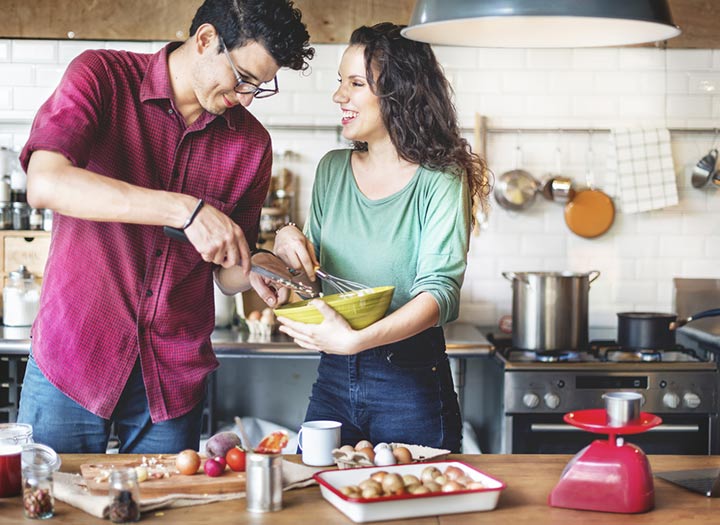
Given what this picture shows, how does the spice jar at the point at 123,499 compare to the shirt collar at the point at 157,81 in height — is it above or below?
below

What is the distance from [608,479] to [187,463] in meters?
0.93

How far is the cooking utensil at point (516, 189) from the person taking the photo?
16.5 feet

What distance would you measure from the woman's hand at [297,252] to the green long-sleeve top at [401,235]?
11 centimetres

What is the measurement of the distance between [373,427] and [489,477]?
64 cm

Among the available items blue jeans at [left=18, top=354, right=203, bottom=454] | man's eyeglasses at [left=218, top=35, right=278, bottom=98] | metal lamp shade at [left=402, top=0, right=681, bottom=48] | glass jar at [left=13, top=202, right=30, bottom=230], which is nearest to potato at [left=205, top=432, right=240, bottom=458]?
blue jeans at [left=18, top=354, right=203, bottom=454]

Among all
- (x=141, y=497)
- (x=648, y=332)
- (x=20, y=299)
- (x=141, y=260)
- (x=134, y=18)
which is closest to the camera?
(x=141, y=497)

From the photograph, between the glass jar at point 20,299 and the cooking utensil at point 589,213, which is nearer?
the glass jar at point 20,299

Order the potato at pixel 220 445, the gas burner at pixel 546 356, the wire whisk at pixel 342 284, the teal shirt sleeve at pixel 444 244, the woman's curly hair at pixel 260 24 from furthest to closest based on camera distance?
the gas burner at pixel 546 356 < the wire whisk at pixel 342 284 < the teal shirt sleeve at pixel 444 244 < the woman's curly hair at pixel 260 24 < the potato at pixel 220 445

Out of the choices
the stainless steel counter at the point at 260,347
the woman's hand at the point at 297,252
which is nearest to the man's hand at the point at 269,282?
the woman's hand at the point at 297,252

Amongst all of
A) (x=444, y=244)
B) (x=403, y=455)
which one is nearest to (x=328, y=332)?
(x=403, y=455)

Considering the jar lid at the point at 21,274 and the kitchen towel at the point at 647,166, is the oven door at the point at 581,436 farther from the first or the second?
the jar lid at the point at 21,274

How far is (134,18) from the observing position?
498cm

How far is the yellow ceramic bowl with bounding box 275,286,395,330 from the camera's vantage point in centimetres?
237

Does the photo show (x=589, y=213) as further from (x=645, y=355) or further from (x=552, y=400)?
(x=552, y=400)
